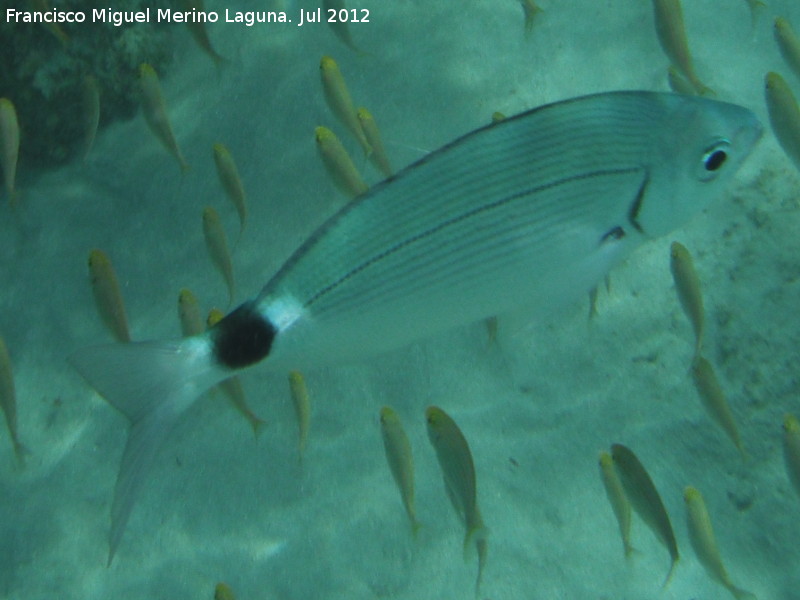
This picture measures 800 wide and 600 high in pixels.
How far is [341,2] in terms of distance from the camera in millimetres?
4258

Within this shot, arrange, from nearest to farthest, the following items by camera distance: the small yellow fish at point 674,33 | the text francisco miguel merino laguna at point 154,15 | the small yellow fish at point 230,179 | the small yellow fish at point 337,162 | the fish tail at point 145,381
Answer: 1. the fish tail at point 145,381
2. the small yellow fish at point 337,162
3. the small yellow fish at point 230,179
4. the small yellow fish at point 674,33
5. the text francisco miguel merino laguna at point 154,15

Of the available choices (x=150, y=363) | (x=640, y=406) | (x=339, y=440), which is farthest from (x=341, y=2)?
(x=150, y=363)

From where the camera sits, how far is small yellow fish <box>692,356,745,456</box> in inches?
114

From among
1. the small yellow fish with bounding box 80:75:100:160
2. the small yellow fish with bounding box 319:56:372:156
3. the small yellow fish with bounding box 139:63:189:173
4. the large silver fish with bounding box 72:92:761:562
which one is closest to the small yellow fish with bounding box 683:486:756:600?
the large silver fish with bounding box 72:92:761:562

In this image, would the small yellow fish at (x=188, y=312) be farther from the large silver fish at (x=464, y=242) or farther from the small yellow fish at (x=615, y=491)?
the small yellow fish at (x=615, y=491)

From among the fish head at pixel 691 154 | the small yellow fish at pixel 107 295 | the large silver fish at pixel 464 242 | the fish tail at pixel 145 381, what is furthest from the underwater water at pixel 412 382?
the fish head at pixel 691 154

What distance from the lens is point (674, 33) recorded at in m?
3.78

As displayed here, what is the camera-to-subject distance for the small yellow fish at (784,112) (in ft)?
10.9

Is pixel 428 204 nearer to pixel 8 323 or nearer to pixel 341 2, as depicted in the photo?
pixel 341 2

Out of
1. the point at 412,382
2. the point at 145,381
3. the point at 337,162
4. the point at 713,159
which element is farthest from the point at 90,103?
the point at 713,159

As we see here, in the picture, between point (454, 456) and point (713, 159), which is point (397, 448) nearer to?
point (454, 456)

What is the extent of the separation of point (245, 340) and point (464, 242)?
0.60 metres

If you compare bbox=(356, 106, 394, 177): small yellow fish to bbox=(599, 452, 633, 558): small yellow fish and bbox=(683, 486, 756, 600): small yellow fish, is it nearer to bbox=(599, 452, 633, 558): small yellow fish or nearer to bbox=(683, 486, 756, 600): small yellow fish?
bbox=(599, 452, 633, 558): small yellow fish

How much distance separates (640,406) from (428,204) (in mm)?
2578
